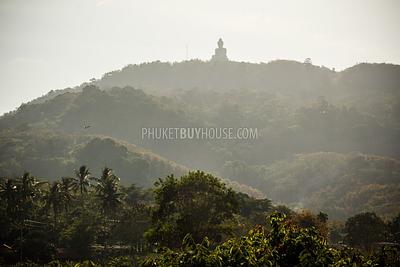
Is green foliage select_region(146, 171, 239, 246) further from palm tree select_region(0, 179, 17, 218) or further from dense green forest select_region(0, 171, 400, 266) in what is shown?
palm tree select_region(0, 179, 17, 218)

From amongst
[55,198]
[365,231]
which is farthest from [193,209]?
[365,231]

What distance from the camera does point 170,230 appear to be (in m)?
48.3

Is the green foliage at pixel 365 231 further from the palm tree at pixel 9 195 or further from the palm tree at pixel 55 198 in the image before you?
the palm tree at pixel 9 195

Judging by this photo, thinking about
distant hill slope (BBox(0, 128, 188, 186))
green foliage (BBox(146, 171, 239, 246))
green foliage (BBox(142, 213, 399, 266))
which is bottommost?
distant hill slope (BBox(0, 128, 188, 186))

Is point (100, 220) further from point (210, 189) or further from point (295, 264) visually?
point (295, 264)

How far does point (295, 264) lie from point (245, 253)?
251 centimetres

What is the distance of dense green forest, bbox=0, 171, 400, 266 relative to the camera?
22.2 metres

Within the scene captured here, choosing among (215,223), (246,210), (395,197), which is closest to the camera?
(215,223)

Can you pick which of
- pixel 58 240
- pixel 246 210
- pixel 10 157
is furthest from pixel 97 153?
pixel 58 240

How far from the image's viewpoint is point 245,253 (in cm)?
2169

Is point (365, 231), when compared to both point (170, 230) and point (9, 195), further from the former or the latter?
point (9, 195)

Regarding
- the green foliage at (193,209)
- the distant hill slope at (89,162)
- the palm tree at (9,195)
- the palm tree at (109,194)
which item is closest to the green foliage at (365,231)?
the palm tree at (109,194)

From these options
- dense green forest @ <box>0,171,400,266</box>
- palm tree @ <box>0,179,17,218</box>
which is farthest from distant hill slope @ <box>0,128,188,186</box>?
palm tree @ <box>0,179,17,218</box>

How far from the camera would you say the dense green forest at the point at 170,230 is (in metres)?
22.2
